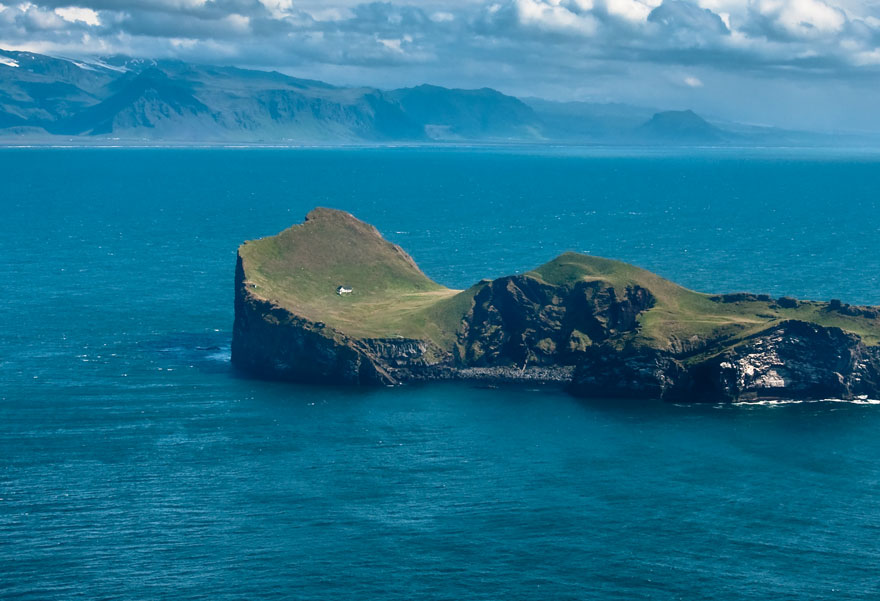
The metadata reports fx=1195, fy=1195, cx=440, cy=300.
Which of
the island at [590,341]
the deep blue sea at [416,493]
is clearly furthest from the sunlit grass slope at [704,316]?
the deep blue sea at [416,493]

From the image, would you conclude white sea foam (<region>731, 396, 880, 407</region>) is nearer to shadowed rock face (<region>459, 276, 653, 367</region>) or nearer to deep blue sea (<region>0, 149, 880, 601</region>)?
deep blue sea (<region>0, 149, 880, 601</region>)

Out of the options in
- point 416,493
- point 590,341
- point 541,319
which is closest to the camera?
point 416,493

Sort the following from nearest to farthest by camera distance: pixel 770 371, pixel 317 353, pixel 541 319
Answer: pixel 770 371 < pixel 317 353 < pixel 541 319

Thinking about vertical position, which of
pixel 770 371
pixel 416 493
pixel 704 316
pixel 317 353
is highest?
pixel 704 316

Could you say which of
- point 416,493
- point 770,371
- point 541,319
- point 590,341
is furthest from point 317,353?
point 770,371

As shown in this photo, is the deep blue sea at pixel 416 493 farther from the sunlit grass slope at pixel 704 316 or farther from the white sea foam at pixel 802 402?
the sunlit grass slope at pixel 704 316

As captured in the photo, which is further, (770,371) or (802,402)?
(770,371)

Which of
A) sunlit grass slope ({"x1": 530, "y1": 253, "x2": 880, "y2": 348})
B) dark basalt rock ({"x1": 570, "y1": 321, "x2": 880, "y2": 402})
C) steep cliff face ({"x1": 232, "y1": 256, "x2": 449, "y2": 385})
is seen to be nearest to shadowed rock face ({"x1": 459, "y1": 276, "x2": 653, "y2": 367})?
sunlit grass slope ({"x1": 530, "y1": 253, "x2": 880, "y2": 348})

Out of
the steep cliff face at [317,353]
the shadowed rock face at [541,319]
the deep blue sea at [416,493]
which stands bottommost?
the deep blue sea at [416,493]

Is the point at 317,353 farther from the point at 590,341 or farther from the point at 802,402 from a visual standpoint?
the point at 802,402
